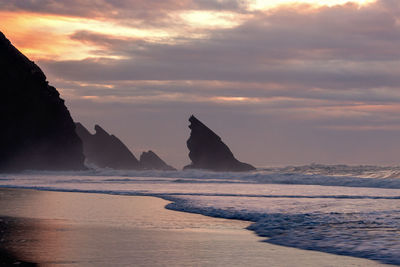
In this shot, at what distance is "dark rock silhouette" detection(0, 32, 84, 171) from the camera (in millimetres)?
75750

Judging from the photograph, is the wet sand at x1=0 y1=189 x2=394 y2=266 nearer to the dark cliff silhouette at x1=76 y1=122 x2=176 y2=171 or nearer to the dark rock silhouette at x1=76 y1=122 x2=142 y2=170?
the dark cliff silhouette at x1=76 y1=122 x2=176 y2=171

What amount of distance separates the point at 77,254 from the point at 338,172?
5091 cm

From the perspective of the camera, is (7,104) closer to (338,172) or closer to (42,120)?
(42,120)

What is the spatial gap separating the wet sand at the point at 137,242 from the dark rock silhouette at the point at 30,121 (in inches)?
2496

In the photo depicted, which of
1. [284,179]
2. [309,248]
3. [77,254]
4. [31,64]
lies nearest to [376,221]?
[309,248]

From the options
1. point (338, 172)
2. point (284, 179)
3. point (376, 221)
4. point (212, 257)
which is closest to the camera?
point (212, 257)

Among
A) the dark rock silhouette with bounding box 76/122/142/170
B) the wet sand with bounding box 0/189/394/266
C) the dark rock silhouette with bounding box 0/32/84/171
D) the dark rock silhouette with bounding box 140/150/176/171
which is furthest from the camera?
the dark rock silhouette with bounding box 140/150/176/171

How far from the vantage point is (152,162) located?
494 feet

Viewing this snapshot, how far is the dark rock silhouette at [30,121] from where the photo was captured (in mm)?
75750

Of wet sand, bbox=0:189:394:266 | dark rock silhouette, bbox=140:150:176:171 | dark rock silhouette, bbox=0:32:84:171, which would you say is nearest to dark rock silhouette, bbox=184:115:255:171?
dark rock silhouette, bbox=0:32:84:171

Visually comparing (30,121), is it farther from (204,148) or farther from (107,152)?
(107,152)

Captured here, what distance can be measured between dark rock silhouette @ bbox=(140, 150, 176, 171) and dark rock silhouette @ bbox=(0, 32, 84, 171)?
215ft

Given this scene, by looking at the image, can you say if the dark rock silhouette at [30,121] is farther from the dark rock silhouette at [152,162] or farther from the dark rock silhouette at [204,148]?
the dark rock silhouette at [152,162]

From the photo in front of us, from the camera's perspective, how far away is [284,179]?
132 feet
